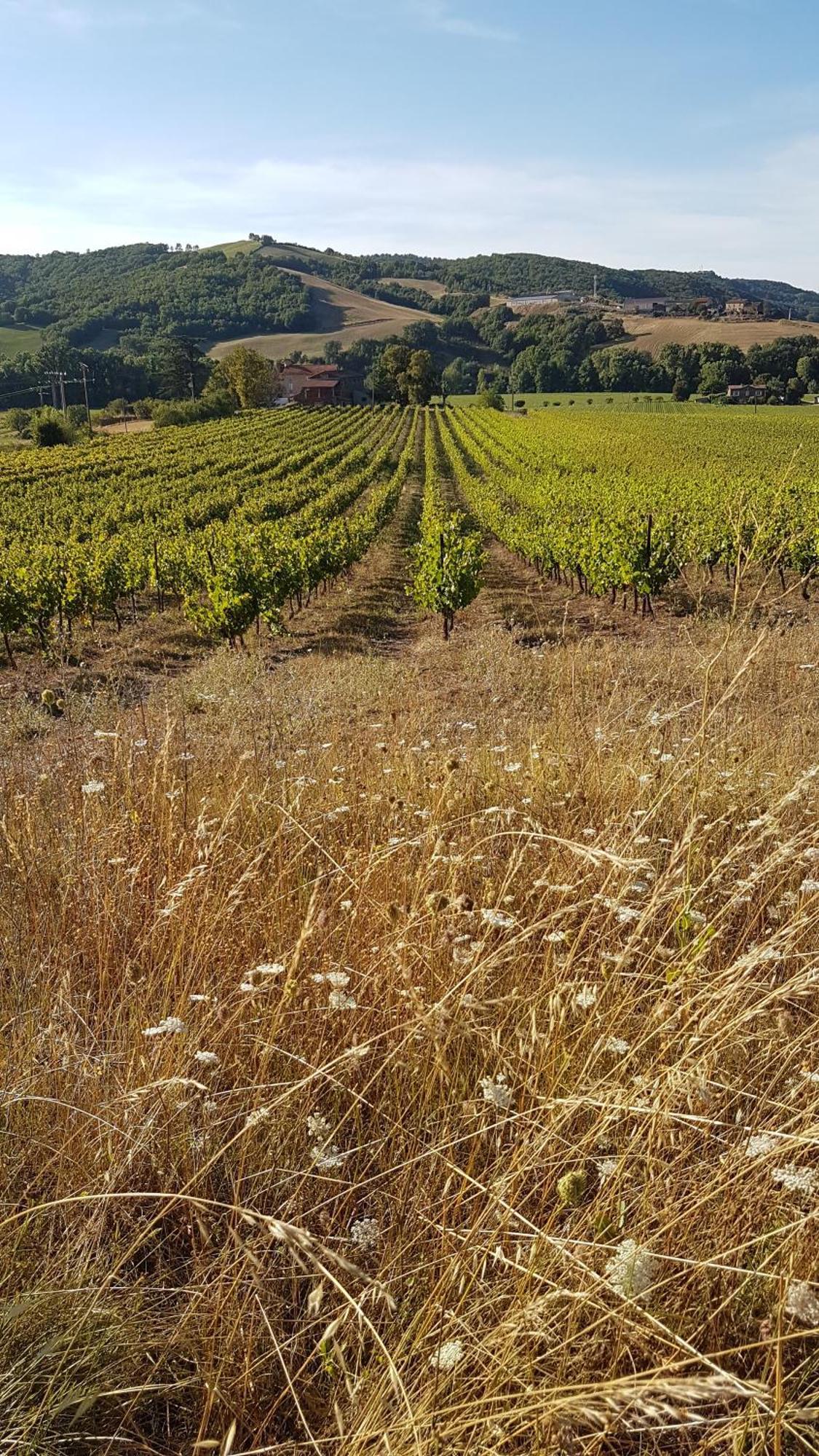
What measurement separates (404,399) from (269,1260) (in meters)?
138

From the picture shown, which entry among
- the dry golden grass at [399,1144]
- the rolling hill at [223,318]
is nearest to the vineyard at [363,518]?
the dry golden grass at [399,1144]

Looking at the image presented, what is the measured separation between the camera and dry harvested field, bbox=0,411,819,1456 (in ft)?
4.29

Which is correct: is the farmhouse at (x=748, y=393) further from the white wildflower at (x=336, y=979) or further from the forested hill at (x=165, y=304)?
the white wildflower at (x=336, y=979)

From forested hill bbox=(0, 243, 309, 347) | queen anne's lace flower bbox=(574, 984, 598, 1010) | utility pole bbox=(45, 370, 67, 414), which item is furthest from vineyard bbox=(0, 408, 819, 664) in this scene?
forested hill bbox=(0, 243, 309, 347)

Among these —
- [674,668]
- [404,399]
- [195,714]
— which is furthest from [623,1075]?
[404,399]

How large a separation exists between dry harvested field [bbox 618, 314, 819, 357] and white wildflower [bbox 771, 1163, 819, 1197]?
136 metres

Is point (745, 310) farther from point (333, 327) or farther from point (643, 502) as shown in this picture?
point (643, 502)

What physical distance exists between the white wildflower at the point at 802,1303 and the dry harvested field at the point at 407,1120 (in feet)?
0.03

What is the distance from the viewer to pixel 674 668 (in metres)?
10.4

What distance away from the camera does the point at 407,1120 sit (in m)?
1.93

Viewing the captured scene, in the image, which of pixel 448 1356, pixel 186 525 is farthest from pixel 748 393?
pixel 448 1356

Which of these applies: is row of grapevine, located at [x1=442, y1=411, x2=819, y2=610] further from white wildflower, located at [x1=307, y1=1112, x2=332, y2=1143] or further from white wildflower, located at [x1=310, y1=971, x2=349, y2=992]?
white wildflower, located at [x1=307, y1=1112, x2=332, y2=1143]

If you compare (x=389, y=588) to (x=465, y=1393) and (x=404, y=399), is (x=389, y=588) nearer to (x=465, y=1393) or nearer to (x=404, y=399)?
(x=465, y=1393)

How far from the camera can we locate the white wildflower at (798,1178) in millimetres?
1408
